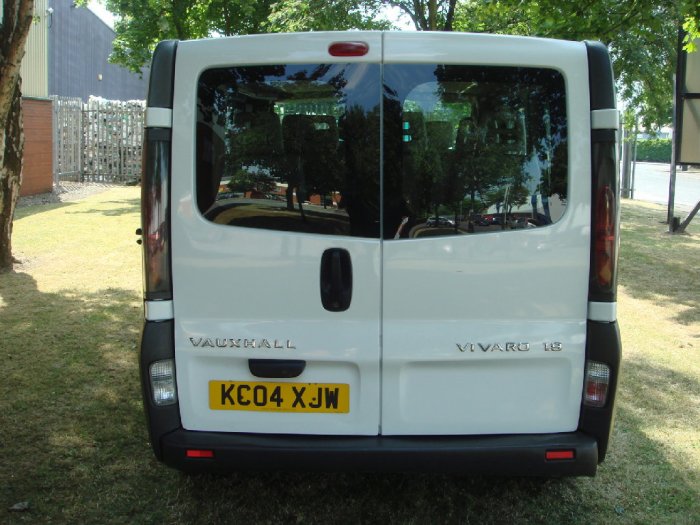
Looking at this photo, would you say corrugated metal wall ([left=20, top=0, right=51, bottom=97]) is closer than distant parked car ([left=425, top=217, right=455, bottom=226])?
No

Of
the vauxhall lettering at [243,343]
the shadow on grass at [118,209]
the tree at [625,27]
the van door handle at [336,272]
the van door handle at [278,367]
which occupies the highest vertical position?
the tree at [625,27]

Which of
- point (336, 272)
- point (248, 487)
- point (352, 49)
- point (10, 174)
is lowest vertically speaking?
point (248, 487)

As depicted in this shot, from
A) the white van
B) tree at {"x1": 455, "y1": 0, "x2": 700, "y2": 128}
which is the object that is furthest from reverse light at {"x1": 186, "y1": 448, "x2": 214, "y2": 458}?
tree at {"x1": 455, "y1": 0, "x2": 700, "y2": 128}

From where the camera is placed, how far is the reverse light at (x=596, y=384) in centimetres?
327

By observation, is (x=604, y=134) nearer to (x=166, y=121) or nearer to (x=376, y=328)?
(x=376, y=328)

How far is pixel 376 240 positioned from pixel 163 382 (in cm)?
109

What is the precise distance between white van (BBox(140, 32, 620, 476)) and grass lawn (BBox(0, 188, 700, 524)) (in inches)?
25.2

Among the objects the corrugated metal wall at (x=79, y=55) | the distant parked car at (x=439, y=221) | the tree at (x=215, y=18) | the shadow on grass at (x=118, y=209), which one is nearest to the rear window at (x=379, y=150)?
the distant parked car at (x=439, y=221)

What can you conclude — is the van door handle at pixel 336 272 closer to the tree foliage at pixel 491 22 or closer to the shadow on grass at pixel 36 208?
the tree foliage at pixel 491 22

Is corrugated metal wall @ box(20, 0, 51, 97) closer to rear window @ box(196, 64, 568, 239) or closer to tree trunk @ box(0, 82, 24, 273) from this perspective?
tree trunk @ box(0, 82, 24, 273)

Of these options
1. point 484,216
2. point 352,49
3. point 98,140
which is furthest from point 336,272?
point 98,140

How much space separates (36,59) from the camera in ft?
70.5

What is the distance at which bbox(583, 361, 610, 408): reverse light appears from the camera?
10.7 feet

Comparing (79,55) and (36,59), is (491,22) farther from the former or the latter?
(79,55)
